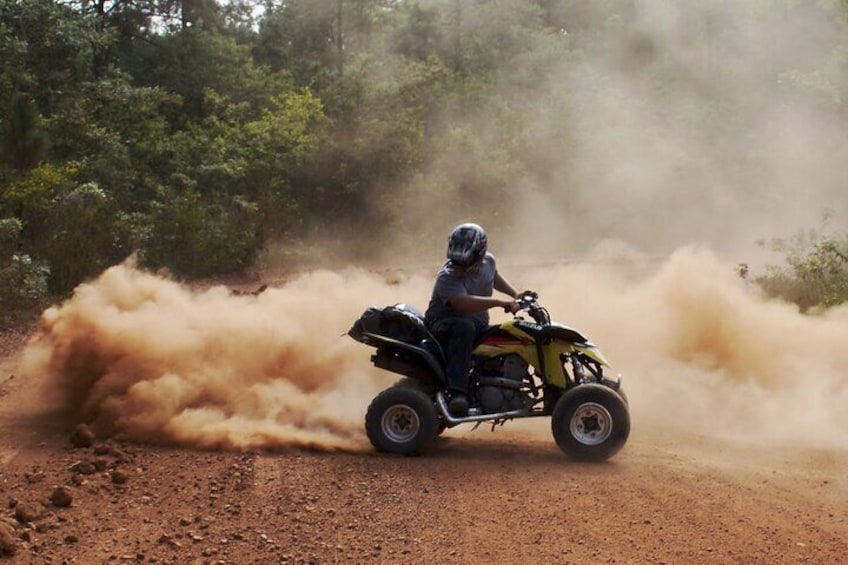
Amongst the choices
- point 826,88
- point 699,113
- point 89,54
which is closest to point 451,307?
point 89,54

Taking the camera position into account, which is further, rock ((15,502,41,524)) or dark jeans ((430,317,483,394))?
dark jeans ((430,317,483,394))

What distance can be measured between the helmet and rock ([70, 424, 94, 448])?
3180 mm

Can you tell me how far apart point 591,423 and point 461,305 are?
1356mm

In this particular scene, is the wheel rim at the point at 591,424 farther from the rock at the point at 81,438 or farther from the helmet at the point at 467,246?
the rock at the point at 81,438

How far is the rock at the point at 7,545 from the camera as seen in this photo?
5.83 meters

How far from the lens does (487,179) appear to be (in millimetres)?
30297

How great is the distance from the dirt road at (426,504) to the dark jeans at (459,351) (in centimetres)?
59

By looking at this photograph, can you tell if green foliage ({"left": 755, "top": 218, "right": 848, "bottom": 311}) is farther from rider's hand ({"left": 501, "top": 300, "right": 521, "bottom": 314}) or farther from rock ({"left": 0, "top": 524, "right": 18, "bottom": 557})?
rock ({"left": 0, "top": 524, "right": 18, "bottom": 557})

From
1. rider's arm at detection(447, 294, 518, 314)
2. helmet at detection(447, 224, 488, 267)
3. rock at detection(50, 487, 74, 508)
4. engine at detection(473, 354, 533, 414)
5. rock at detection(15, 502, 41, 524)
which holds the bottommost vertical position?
rock at detection(15, 502, 41, 524)

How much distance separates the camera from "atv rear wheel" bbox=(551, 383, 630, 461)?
26.1ft

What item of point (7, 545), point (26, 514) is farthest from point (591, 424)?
point (7, 545)

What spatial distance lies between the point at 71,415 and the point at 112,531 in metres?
2.89

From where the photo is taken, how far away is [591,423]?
26.3 feet

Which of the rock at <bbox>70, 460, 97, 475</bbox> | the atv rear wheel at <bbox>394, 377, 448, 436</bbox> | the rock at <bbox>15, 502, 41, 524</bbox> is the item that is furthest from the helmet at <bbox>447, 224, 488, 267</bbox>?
the rock at <bbox>15, 502, 41, 524</bbox>
